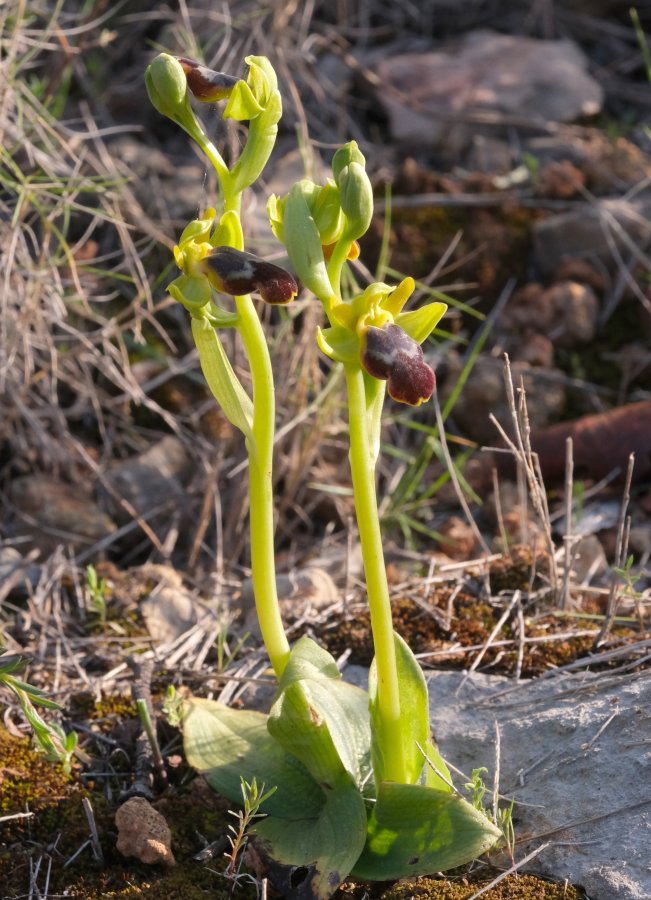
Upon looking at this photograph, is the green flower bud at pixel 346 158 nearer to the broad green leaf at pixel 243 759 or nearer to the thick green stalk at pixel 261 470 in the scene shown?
the thick green stalk at pixel 261 470

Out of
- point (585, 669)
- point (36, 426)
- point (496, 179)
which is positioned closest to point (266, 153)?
point (585, 669)

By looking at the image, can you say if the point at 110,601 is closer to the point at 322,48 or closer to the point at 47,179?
the point at 47,179

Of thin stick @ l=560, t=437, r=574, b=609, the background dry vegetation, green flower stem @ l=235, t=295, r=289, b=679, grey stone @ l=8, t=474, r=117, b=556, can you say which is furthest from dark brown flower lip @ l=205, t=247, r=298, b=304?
grey stone @ l=8, t=474, r=117, b=556

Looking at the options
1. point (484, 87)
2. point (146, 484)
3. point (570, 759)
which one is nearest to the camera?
point (570, 759)

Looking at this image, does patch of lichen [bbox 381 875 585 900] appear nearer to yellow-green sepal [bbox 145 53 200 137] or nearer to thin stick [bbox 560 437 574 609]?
thin stick [bbox 560 437 574 609]

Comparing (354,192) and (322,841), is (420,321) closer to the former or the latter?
(354,192)

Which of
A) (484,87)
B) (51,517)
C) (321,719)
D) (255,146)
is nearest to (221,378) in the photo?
(255,146)

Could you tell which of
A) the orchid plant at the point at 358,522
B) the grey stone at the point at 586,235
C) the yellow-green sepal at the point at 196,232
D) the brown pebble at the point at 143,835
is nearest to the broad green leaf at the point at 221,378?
the orchid plant at the point at 358,522
